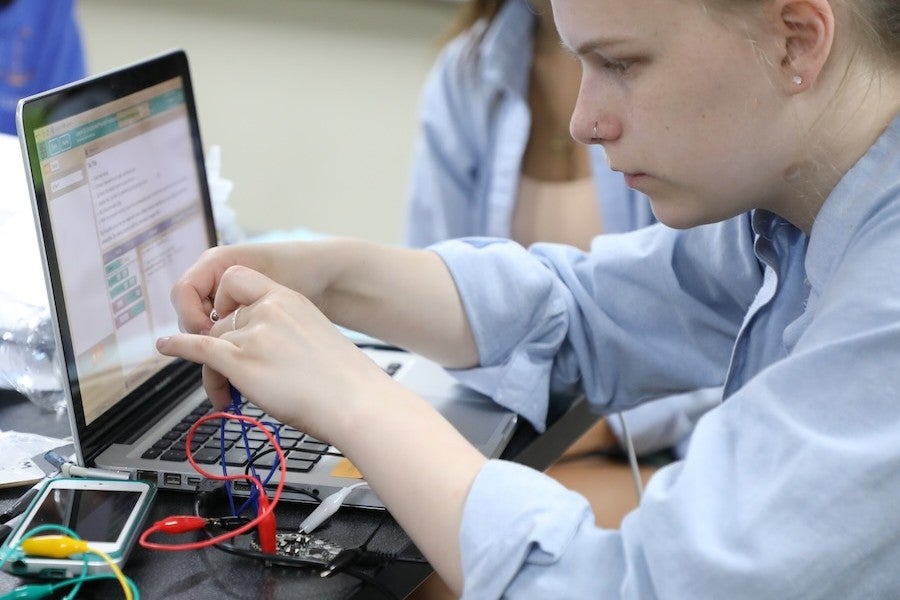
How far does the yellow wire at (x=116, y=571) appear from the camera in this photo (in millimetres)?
677

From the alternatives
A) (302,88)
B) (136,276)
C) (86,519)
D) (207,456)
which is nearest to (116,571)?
(86,519)

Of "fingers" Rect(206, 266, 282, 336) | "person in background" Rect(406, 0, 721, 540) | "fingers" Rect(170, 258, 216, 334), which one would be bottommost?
"person in background" Rect(406, 0, 721, 540)

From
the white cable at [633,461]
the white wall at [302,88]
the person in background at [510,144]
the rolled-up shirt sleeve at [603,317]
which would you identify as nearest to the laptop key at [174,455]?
the rolled-up shirt sleeve at [603,317]

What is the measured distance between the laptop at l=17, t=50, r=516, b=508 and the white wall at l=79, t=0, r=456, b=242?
1.44 metres

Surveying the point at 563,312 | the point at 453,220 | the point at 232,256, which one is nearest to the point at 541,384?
the point at 563,312

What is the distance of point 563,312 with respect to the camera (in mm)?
1005

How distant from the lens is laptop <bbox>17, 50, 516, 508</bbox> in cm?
82

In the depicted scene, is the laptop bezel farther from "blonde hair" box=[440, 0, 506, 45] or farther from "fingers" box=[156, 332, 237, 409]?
"blonde hair" box=[440, 0, 506, 45]

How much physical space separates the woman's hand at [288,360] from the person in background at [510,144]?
0.94 metres

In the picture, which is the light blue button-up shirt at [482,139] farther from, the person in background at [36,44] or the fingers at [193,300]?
the fingers at [193,300]

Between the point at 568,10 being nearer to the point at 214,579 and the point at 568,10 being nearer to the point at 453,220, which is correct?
the point at 214,579

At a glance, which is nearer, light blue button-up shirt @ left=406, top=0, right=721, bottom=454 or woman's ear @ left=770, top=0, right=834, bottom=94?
woman's ear @ left=770, top=0, right=834, bottom=94

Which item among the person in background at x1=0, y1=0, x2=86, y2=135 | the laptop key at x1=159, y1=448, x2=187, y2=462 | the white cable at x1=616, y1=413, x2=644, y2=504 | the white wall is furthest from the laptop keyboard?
the white wall

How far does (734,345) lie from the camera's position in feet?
3.10
